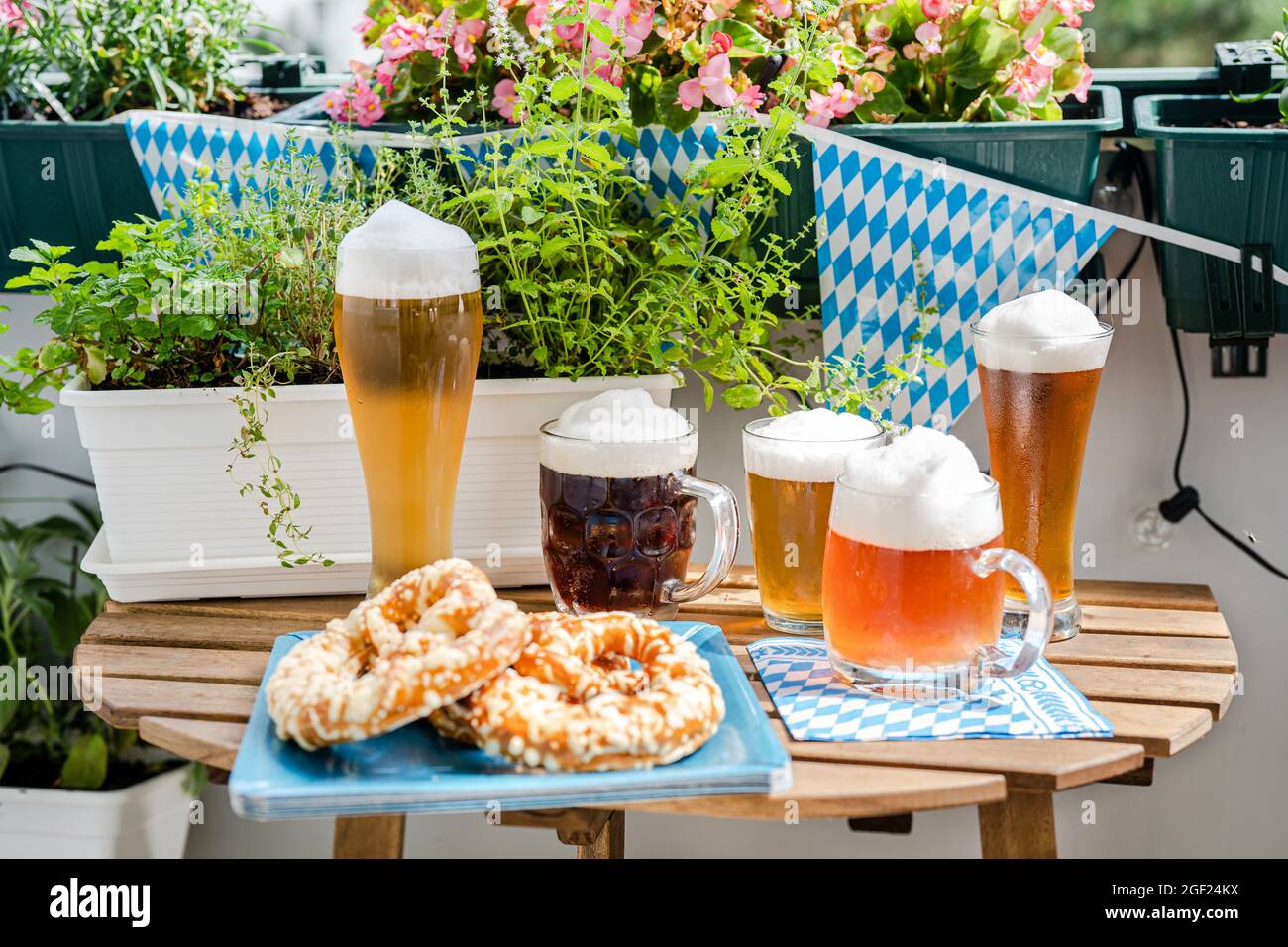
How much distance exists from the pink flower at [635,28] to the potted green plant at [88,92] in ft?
2.03

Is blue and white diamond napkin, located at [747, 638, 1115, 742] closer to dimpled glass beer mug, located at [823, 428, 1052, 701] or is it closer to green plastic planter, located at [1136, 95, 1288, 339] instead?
dimpled glass beer mug, located at [823, 428, 1052, 701]

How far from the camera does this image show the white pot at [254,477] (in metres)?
1.10

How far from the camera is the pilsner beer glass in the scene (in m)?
0.88

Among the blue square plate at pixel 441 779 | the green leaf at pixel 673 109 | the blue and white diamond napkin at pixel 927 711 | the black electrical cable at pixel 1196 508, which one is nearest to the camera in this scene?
the blue square plate at pixel 441 779

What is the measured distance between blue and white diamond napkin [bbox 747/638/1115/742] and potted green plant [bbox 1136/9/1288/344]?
51 cm

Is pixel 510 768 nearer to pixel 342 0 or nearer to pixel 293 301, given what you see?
pixel 293 301

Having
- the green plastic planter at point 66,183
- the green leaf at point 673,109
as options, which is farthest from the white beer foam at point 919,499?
the green plastic planter at point 66,183

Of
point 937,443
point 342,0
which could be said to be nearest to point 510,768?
point 937,443

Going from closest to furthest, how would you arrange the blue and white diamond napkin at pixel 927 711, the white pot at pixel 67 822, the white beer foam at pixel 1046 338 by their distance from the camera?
the blue and white diamond napkin at pixel 927 711 < the white beer foam at pixel 1046 338 < the white pot at pixel 67 822

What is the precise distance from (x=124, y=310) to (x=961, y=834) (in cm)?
119

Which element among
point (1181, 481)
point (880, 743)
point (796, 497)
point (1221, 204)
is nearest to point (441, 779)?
point (880, 743)

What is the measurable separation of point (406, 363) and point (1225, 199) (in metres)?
0.82

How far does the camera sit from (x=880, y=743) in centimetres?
85

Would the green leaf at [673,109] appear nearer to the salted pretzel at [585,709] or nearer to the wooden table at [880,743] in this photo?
the wooden table at [880,743]
